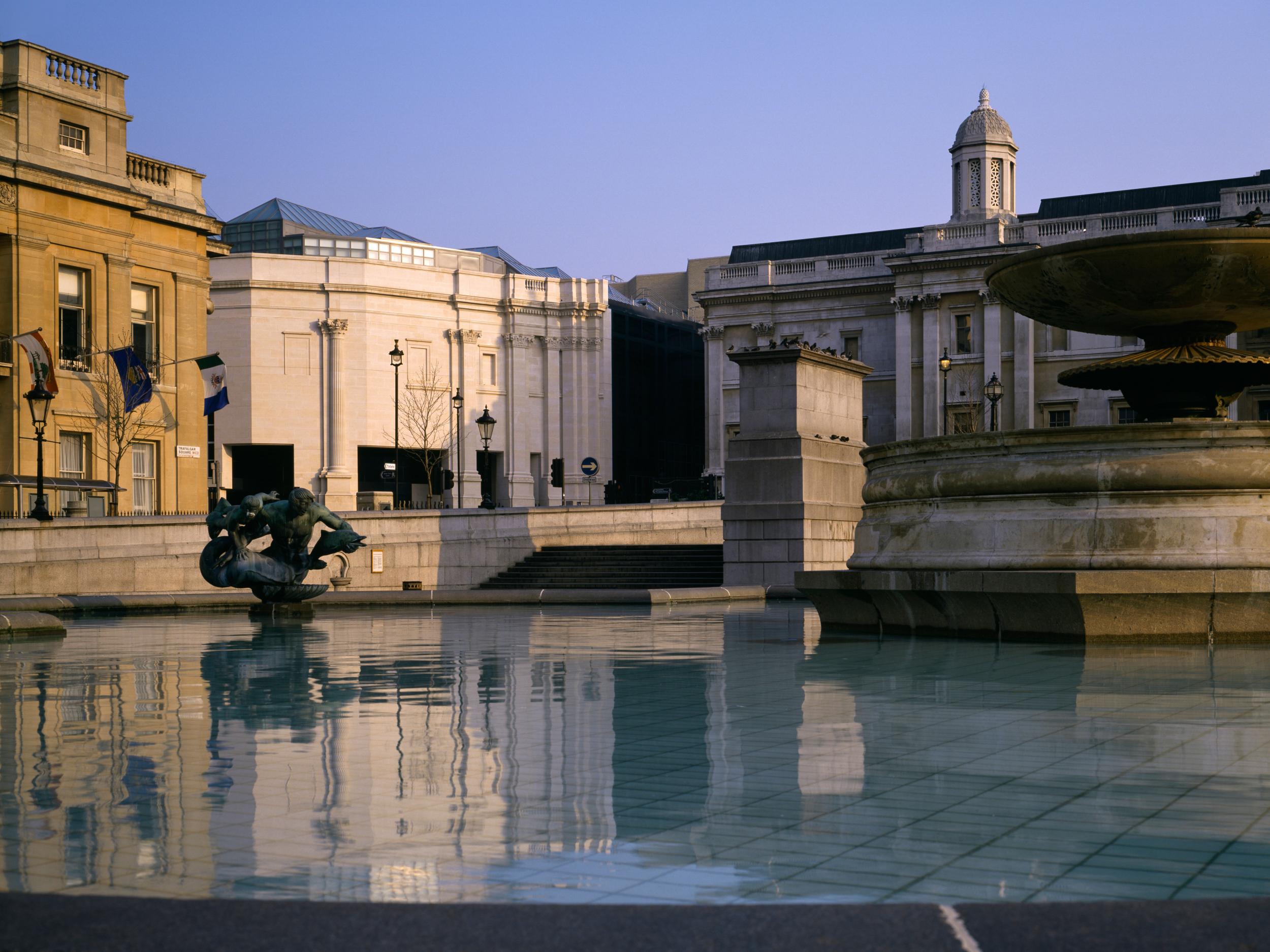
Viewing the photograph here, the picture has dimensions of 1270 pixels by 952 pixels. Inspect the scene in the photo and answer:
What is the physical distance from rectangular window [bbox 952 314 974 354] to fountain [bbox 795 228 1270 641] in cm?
6304

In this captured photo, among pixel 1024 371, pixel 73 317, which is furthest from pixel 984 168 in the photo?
pixel 73 317

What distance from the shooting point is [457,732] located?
7918mm

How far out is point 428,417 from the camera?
72.6m

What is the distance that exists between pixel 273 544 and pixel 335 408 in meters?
51.8

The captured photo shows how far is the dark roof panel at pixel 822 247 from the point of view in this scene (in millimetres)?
85500

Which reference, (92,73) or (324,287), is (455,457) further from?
(92,73)

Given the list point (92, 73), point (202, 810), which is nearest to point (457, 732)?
point (202, 810)

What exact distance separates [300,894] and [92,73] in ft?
142

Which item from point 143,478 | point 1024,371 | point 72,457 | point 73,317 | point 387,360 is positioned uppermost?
point 387,360

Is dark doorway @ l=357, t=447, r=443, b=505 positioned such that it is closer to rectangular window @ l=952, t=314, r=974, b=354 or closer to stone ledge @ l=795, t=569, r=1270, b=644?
rectangular window @ l=952, t=314, r=974, b=354

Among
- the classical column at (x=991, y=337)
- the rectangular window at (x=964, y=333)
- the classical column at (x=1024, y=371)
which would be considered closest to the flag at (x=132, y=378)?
the classical column at (x=991, y=337)

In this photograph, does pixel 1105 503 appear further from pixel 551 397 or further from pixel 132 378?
pixel 551 397

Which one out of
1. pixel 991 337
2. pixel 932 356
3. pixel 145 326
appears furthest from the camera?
pixel 932 356

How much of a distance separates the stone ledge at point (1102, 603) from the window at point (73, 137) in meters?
35.3
